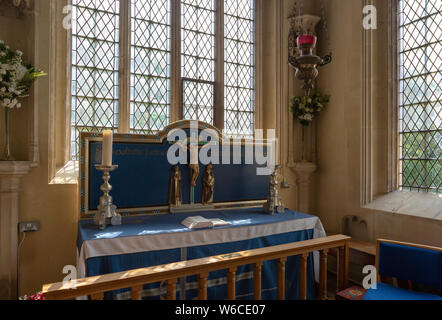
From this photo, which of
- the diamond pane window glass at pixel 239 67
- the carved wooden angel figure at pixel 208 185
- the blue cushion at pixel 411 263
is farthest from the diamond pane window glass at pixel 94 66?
the blue cushion at pixel 411 263

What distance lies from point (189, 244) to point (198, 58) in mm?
2739

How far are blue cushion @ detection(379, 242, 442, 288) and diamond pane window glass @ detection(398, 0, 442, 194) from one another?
5.28 ft

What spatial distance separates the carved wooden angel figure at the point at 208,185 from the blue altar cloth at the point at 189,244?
189 mm

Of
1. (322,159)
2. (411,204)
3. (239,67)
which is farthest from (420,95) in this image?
(239,67)

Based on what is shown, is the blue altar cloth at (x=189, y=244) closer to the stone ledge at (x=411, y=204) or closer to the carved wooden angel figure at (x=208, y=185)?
the carved wooden angel figure at (x=208, y=185)

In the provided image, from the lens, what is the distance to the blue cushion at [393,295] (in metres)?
2.08

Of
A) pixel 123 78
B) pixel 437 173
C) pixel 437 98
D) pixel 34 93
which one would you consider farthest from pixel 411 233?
pixel 34 93

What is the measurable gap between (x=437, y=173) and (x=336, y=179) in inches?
47.5

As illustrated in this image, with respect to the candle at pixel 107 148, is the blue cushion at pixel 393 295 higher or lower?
lower

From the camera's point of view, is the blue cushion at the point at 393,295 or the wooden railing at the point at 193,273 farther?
the blue cushion at the point at 393,295

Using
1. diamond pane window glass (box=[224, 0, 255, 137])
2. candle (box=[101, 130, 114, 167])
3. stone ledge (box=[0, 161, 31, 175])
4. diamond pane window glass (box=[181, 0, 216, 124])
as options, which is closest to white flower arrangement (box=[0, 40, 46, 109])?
stone ledge (box=[0, 161, 31, 175])

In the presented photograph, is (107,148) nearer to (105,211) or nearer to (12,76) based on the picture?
(105,211)

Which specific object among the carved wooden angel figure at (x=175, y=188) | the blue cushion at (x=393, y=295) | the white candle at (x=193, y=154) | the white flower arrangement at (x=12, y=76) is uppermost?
the white flower arrangement at (x=12, y=76)

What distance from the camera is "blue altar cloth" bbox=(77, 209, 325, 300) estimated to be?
2.21m
